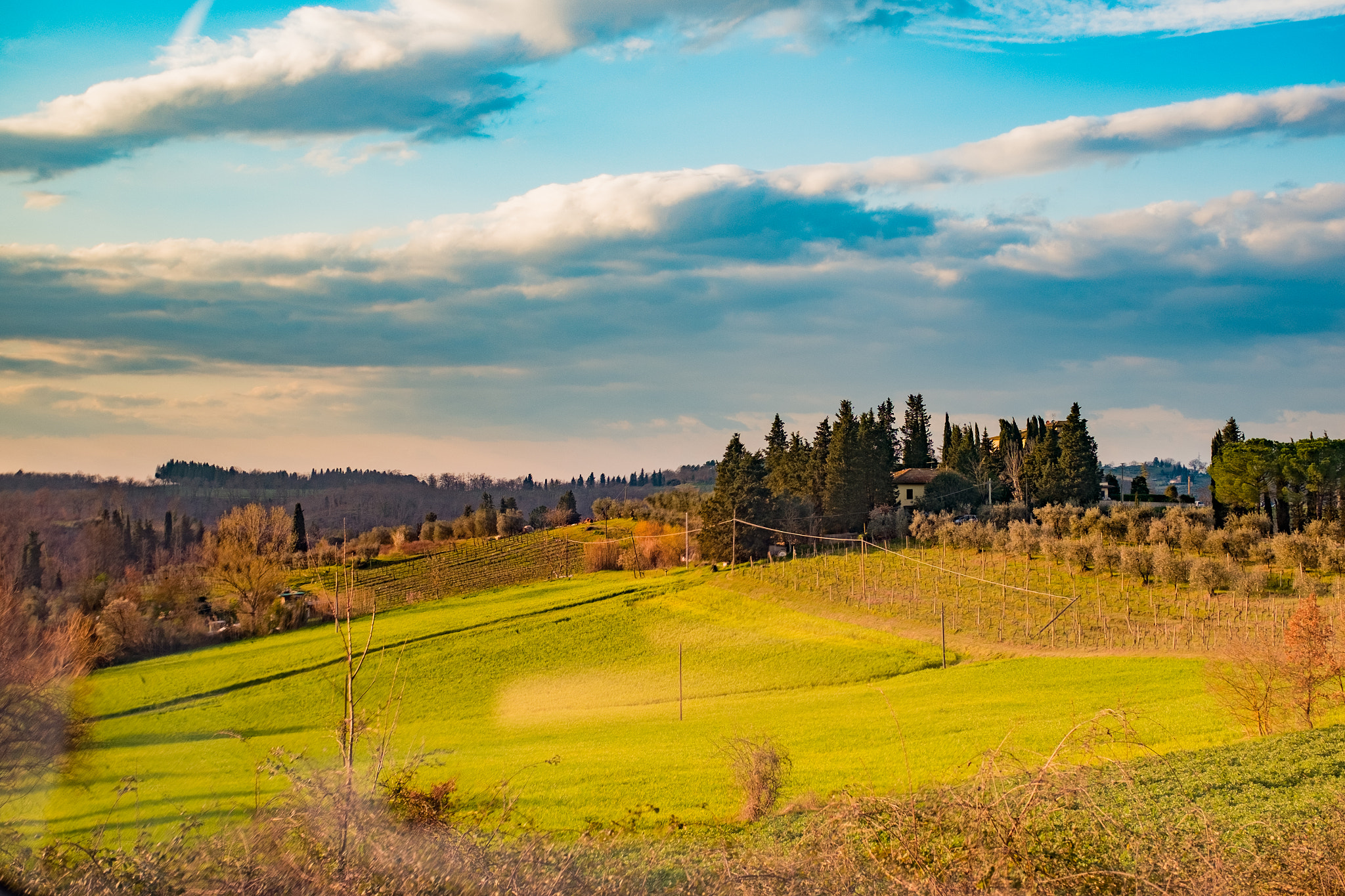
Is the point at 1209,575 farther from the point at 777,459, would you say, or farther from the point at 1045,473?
the point at 777,459

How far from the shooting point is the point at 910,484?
84500 mm

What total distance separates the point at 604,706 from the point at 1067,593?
85.0 ft

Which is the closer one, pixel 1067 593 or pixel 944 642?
pixel 944 642

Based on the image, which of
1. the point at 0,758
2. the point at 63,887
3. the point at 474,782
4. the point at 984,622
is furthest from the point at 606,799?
the point at 984,622

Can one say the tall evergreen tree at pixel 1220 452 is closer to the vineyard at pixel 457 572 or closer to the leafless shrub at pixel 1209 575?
the leafless shrub at pixel 1209 575

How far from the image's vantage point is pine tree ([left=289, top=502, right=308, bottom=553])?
89.1 meters

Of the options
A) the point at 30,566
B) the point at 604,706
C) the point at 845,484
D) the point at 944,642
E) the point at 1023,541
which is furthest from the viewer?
the point at 845,484

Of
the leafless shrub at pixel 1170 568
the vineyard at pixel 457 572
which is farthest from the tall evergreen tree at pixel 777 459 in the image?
the leafless shrub at pixel 1170 568

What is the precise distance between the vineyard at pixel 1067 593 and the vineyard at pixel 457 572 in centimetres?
2749

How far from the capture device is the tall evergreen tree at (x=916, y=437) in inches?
3748

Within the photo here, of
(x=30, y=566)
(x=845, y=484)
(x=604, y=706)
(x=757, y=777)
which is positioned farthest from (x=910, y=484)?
(x=30, y=566)

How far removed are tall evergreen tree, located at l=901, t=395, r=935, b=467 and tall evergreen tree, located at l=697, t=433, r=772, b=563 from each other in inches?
1133

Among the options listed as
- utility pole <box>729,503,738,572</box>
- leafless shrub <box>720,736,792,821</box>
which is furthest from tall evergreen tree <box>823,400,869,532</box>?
leafless shrub <box>720,736,792,821</box>

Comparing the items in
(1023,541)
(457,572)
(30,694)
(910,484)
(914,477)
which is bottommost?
(457,572)
